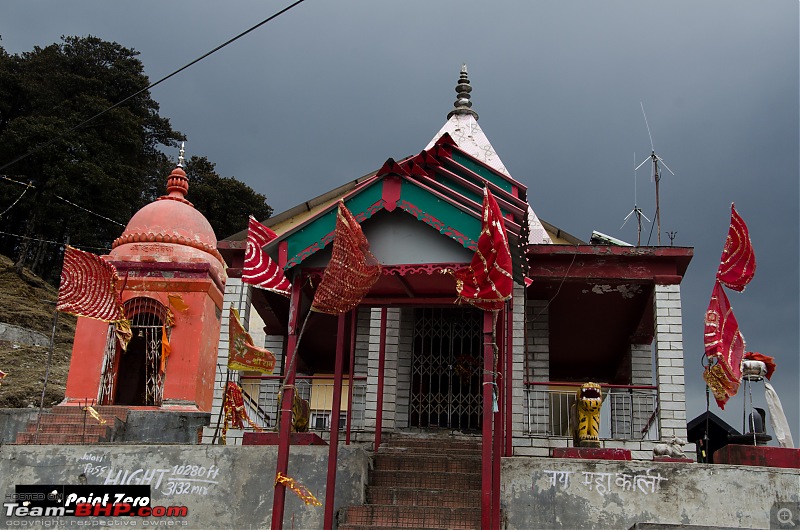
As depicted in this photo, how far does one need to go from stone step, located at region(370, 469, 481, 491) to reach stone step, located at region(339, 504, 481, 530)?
78 centimetres

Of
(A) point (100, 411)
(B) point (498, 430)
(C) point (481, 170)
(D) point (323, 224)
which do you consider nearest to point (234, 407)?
(D) point (323, 224)

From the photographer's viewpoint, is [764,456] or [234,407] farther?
[234,407]

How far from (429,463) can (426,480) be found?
17.4 inches

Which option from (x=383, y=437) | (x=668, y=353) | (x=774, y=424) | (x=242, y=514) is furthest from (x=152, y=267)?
(x=774, y=424)

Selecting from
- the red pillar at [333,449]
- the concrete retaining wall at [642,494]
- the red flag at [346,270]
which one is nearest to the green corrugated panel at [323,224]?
the red flag at [346,270]

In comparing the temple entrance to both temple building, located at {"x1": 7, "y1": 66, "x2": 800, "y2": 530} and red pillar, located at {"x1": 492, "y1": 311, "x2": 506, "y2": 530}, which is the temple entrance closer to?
temple building, located at {"x1": 7, "y1": 66, "x2": 800, "y2": 530}

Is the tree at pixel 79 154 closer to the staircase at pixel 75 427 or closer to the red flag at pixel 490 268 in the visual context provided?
the staircase at pixel 75 427

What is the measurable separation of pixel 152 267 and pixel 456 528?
11851 millimetres

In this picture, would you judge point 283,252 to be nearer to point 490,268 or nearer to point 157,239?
point 490,268

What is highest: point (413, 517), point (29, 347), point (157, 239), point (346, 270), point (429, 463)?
point (157, 239)

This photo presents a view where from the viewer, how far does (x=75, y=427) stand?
1509cm

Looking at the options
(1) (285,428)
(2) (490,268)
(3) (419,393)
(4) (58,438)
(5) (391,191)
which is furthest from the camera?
(4) (58,438)

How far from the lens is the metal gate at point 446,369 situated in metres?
13.6

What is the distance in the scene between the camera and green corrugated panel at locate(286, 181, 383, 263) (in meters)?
9.80
